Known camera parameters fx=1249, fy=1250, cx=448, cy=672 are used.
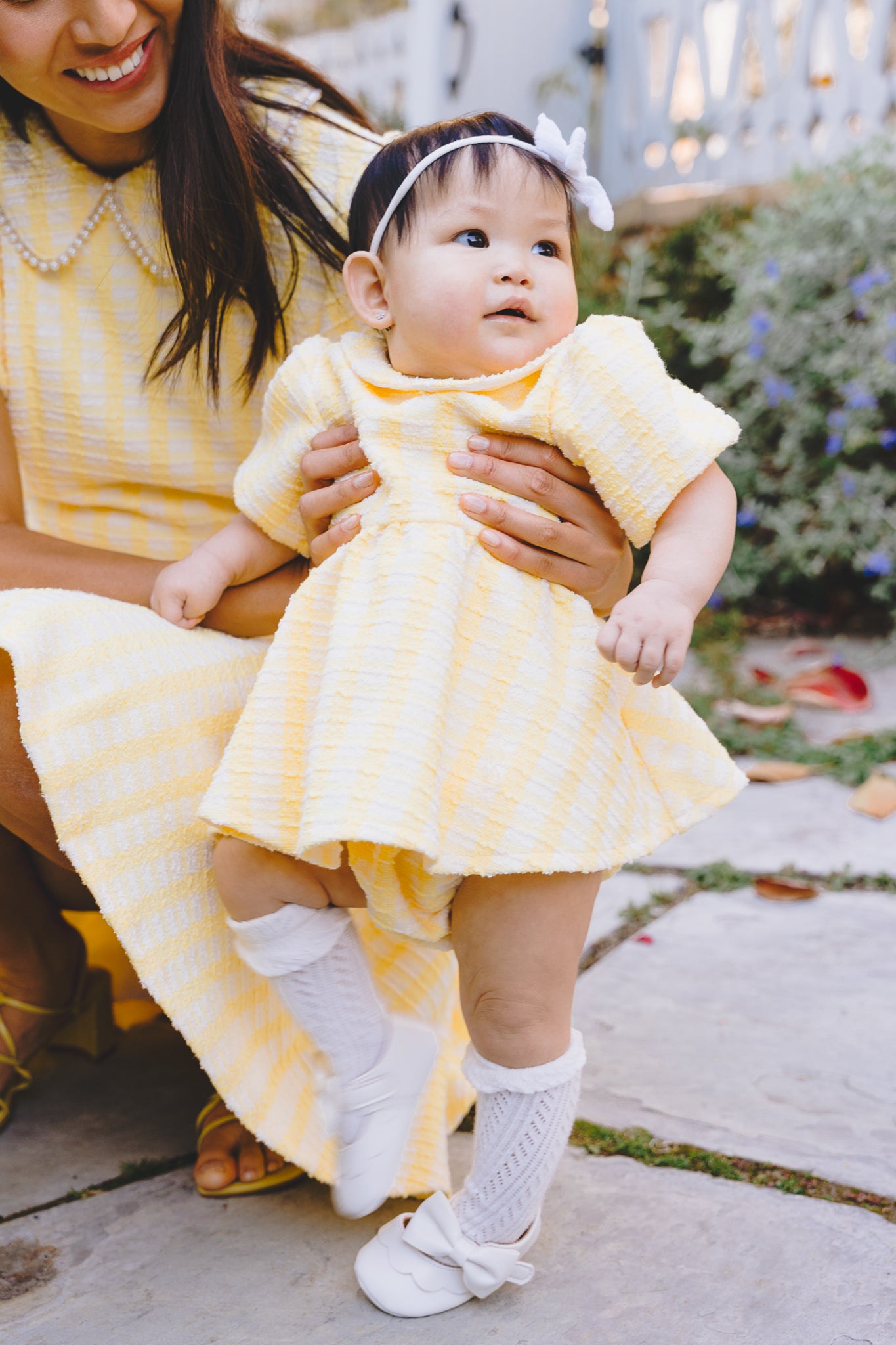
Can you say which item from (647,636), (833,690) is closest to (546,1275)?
(647,636)

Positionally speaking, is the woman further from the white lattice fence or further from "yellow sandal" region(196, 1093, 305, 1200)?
the white lattice fence

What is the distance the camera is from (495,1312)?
1.21 meters

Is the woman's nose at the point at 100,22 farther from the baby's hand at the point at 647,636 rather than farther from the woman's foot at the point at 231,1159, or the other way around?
the woman's foot at the point at 231,1159

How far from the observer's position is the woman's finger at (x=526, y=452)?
4.21 feet

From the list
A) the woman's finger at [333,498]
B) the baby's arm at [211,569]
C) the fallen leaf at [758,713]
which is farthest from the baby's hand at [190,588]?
the fallen leaf at [758,713]

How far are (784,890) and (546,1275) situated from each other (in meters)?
0.97

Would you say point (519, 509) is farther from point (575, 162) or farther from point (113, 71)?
point (113, 71)

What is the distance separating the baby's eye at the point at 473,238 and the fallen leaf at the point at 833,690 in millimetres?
1960

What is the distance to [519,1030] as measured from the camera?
3.97 ft

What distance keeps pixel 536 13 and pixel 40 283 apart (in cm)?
385

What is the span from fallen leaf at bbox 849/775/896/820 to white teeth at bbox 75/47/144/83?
5.87ft

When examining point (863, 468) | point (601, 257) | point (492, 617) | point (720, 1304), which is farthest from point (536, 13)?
point (720, 1304)

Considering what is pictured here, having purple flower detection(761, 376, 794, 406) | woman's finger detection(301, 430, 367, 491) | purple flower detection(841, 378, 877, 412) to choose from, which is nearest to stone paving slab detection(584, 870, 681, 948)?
woman's finger detection(301, 430, 367, 491)

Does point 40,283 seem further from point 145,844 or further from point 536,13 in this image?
point 536,13
